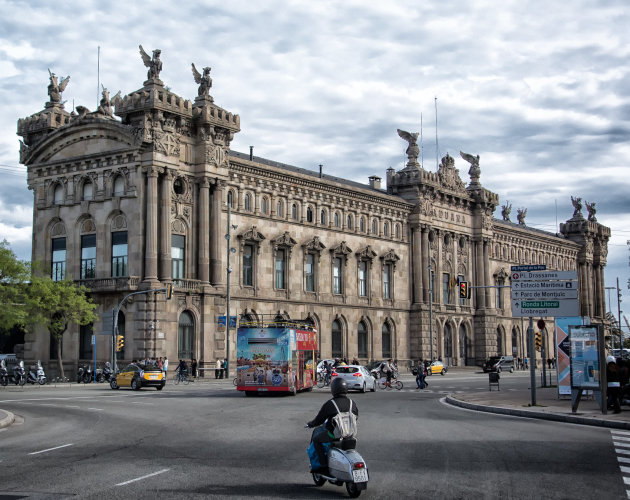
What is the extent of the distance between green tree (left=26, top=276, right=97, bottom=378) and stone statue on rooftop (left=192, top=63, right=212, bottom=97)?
1701cm

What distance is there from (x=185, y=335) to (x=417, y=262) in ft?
103

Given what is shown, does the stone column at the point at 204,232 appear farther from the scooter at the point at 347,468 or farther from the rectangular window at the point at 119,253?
the scooter at the point at 347,468

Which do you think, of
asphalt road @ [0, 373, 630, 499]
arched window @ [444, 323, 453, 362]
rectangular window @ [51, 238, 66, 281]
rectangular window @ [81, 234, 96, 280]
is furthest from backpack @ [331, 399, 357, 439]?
arched window @ [444, 323, 453, 362]

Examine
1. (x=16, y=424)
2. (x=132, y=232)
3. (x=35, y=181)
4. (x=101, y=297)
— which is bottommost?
(x=16, y=424)

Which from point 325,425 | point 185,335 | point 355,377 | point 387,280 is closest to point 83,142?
point 185,335

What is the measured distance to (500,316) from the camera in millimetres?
99125

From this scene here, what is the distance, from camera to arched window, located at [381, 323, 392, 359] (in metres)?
80.8

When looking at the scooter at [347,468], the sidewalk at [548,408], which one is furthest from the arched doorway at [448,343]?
the scooter at [347,468]

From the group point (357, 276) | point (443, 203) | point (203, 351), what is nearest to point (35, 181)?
point (203, 351)

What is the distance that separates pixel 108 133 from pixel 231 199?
33.5 ft

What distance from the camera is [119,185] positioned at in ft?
201

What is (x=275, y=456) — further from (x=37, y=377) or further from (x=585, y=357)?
(x=37, y=377)

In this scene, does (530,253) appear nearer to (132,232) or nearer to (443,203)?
(443,203)

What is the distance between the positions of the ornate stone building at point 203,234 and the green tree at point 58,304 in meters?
1.86
